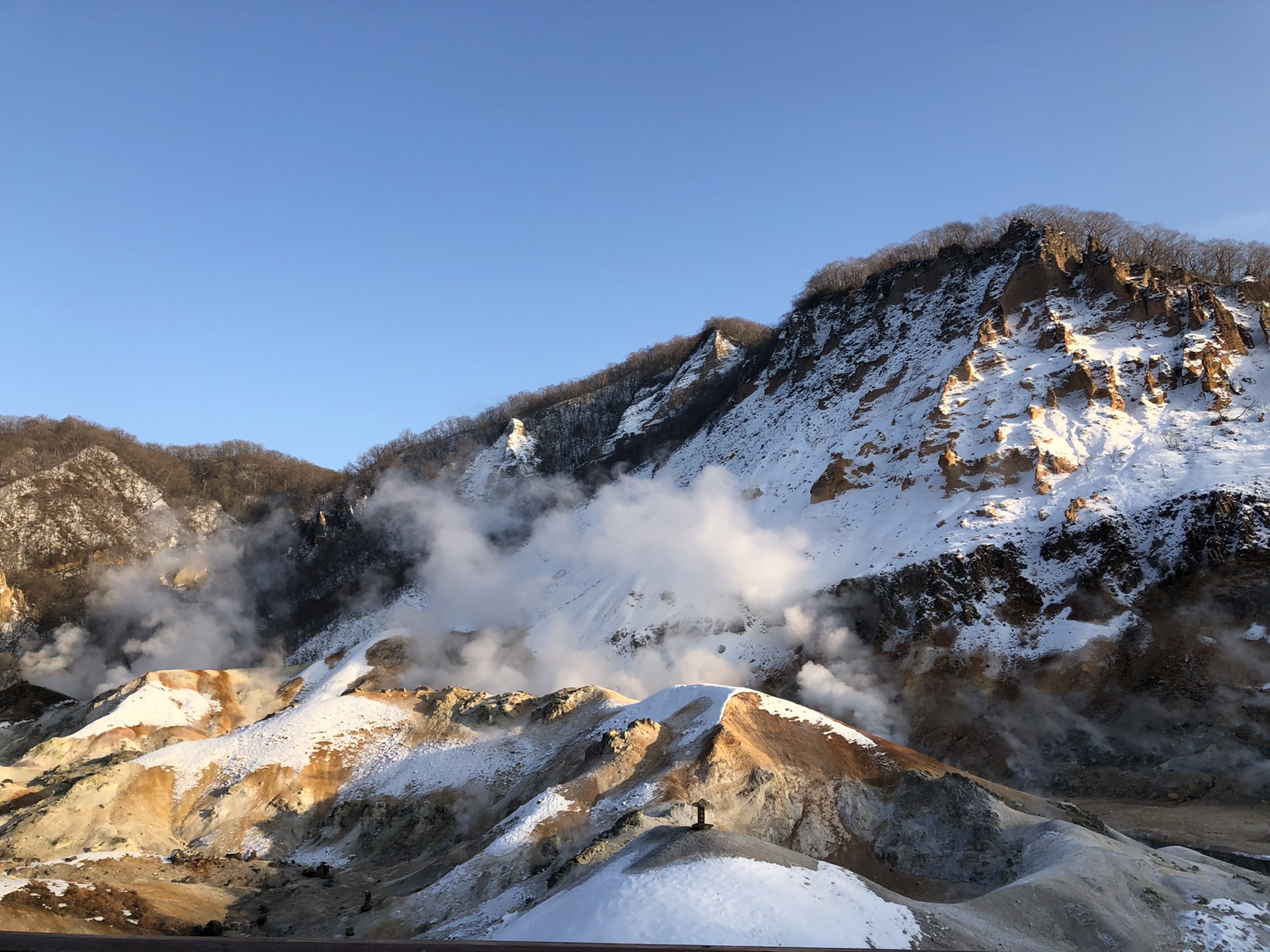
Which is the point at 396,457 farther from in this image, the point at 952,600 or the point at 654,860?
the point at 654,860

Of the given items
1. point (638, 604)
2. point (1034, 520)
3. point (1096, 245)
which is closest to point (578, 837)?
point (638, 604)

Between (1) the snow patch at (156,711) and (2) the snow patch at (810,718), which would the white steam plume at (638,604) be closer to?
(2) the snow patch at (810,718)

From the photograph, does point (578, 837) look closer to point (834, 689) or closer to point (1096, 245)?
point (834, 689)

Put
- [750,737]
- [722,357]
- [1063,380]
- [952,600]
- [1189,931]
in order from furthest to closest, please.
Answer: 1. [722,357]
2. [1063,380]
3. [952,600]
4. [750,737]
5. [1189,931]

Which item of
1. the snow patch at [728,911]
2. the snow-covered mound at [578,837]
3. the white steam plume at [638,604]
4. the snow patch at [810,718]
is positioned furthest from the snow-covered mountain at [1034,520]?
the snow patch at [728,911]

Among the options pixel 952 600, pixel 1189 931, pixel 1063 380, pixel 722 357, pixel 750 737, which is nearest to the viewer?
pixel 1189 931

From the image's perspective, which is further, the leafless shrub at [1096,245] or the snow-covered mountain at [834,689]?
the leafless shrub at [1096,245]

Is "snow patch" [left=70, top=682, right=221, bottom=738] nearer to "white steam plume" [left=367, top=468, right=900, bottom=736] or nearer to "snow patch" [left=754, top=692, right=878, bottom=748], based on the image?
"white steam plume" [left=367, top=468, right=900, bottom=736]

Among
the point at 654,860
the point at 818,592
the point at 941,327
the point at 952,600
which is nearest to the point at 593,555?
the point at 818,592

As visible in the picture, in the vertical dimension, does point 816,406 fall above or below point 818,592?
above

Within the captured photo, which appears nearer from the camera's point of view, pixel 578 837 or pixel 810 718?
pixel 578 837

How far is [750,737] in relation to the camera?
81.7 ft

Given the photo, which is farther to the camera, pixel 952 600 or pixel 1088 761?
pixel 952 600

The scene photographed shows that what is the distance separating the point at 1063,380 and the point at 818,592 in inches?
787
